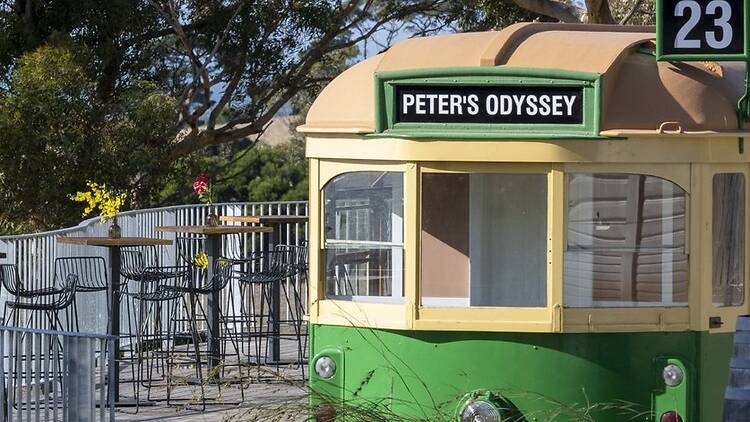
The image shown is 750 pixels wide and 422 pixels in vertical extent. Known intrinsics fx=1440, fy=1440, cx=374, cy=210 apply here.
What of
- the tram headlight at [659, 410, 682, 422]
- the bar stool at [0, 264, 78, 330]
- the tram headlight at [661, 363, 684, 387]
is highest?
the bar stool at [0, 264, 78, 330]

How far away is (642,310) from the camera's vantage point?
7.41m

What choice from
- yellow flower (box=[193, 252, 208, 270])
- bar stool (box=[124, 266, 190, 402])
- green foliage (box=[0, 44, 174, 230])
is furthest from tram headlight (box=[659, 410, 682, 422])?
green foliage (box=[0, 44, 174, 230])

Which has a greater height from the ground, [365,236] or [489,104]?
[489,104]

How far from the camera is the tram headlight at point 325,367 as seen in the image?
7.75m

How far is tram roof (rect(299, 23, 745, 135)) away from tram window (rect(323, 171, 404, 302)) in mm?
315

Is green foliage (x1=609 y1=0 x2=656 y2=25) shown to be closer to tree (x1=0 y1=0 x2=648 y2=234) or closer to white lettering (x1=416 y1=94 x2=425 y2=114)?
tree (x1=0 y1=0 x2=648 y2=234)

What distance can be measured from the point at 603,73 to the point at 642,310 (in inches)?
48.8

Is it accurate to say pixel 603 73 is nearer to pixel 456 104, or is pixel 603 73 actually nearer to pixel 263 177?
pixel 456 104

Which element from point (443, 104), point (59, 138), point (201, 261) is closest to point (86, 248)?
point (201, 261)

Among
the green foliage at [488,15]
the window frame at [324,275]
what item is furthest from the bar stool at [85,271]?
the green foliage at [488,15]

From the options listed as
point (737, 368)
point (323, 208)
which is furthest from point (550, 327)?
point (737, 368)

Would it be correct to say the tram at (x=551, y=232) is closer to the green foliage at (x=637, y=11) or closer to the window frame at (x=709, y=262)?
the window frame at (x=709, y=262)

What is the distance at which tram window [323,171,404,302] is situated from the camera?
763 cm

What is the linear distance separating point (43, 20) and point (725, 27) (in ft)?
60.7
